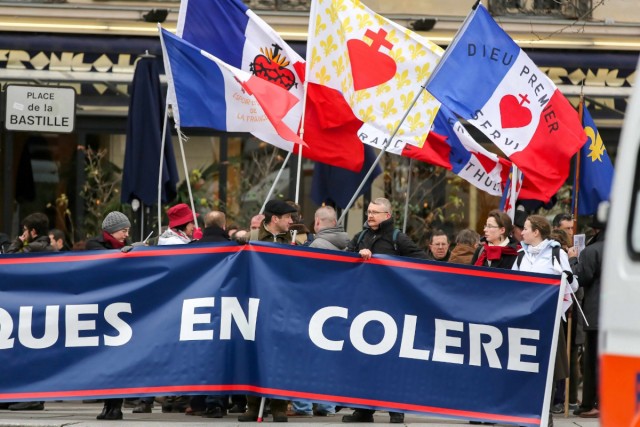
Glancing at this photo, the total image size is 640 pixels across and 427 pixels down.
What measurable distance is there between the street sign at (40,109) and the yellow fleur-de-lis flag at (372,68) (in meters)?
2.75

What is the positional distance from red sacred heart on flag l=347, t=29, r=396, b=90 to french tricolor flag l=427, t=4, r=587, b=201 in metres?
0.86

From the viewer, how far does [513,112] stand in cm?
1196

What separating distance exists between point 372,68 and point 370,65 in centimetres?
3

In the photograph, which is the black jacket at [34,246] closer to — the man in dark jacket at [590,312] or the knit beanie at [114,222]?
the knit beanie at [114,222]

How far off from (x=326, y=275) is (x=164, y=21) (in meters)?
10.00

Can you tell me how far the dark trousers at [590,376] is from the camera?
1245cm

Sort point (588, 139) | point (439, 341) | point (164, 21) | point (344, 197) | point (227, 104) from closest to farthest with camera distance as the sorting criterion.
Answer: point (439, 341) < point (227, 104) < point (588, 139) < point (344, 197) < point (164, 21)

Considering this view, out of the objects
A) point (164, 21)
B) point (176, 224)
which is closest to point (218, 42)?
point (176, 224)

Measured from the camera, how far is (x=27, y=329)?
34.9ft

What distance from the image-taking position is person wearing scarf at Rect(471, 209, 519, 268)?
461 inches

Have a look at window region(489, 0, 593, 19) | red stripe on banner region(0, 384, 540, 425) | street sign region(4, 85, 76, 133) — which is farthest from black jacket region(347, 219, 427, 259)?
window region(489, 0, 593, 19)

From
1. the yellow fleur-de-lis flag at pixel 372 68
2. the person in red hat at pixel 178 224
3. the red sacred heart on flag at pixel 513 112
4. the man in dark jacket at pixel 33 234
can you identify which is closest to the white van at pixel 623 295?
the red sacred heart on flag at pixel 513 112

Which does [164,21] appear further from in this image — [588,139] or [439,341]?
[439,341]

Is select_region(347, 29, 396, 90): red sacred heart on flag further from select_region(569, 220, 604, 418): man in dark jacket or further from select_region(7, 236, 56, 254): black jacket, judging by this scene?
select_region(7, 236, 56, 254): black jacket
